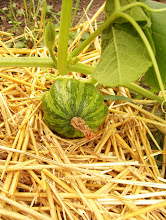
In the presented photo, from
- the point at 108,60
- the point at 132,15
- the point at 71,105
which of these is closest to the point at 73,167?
the point at 71,105

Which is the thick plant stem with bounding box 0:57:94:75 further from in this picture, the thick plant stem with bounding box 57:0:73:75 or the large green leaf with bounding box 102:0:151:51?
the large green leaf with bounding box 102:0:151:51

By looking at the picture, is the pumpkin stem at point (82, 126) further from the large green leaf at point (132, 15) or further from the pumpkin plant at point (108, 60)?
the large green leaf at point (132, 15)

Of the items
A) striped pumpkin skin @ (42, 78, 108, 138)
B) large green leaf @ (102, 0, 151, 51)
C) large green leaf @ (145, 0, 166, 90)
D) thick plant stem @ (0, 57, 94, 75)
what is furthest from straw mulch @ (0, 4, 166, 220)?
large green leaf @ (102, 0, 151, 51)

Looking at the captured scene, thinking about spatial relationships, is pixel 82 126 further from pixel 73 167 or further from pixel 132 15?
pixel 132 15

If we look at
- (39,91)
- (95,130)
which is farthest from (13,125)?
(95,130)

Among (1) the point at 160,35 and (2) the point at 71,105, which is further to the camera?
(2) the point at 71,105

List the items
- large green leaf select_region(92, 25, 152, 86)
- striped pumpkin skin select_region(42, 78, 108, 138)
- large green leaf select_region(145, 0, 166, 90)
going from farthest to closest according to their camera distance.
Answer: striped pumpkin skin select_region(42, 78, 108, 138) → large green leaf select_region(145, 0, 166, 90) → large green leaf select_region(92, 25, 152, 86)
